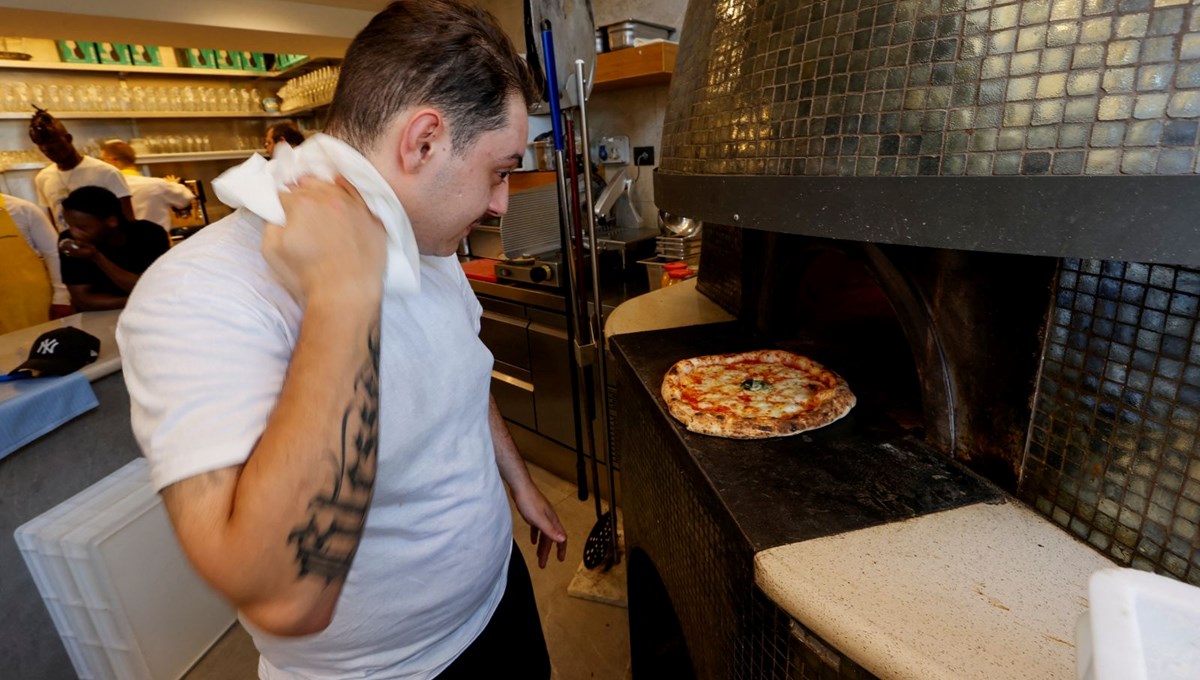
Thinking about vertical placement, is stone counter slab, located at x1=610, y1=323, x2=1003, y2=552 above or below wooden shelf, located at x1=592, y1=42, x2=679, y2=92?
below

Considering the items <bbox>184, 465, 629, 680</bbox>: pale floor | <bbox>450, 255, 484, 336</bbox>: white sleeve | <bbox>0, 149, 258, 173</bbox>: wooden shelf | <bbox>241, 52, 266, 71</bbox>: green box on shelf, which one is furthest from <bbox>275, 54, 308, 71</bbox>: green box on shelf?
<bbox>450, 255, 484, 336</bbox>: white sleeve

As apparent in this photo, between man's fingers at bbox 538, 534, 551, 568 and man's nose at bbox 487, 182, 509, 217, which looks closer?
man's nose at bbox 487, 182, 509, 217

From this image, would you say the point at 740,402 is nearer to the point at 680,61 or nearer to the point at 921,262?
the point at 921,262

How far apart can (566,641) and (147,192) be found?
4.64 m

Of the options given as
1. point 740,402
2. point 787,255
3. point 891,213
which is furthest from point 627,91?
point 891,213

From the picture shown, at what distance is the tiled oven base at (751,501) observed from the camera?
2.84 ft

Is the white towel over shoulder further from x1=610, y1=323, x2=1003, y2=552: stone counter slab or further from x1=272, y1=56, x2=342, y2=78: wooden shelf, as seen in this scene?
x1=272, y1=56, x2=342, y2=78: wooden shelf

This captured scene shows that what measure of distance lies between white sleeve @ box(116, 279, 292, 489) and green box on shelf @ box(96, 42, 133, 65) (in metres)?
6.54

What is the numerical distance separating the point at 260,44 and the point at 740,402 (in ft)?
16.5

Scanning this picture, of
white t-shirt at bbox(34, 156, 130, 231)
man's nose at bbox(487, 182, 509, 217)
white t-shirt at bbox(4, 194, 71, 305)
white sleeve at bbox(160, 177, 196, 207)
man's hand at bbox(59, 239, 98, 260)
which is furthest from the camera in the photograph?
white sleeve at bbox(160, 177, 196, 207)

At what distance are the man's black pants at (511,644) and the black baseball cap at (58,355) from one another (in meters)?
1.60

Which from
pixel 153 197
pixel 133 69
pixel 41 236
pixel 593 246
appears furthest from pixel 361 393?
pixel 133 69

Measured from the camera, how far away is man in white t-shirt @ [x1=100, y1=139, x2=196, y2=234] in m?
4.47

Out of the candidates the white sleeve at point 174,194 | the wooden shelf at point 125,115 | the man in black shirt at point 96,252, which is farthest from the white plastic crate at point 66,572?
the wooden shelf at point 125,115
